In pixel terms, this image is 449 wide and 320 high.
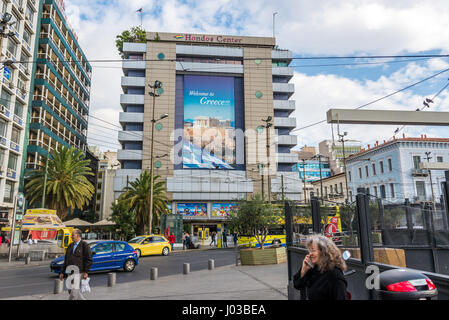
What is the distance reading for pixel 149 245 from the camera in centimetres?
2458

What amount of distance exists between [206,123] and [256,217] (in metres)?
38.1

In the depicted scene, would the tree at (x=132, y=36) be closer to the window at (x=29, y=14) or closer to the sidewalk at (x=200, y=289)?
the window at (x=29, y=14)

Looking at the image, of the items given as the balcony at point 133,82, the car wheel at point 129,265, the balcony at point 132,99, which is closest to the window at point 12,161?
the balcony at point 132,99

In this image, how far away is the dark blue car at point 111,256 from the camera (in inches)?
594

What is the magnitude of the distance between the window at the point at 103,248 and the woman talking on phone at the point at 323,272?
13326 millimetres

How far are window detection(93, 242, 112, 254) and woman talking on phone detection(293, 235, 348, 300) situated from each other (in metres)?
13.3

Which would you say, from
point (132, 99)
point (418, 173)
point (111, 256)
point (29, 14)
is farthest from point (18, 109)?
point (418, 173)

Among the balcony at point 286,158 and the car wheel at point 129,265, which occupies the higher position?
the balcony at point 286,158

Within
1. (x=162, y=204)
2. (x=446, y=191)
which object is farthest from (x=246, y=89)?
(x=446, y=191)

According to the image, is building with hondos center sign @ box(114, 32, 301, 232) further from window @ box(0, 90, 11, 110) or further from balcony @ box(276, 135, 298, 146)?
window @ box(0, 90, 11, 110)

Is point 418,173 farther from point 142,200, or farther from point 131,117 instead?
point 131,117

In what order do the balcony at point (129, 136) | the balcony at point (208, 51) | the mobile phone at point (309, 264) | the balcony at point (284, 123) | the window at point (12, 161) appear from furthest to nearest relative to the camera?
the balcony at point (208, 51)
the balcony at point (284, 123)
the balcony at point (129, 136)
the window at point (12, 161)
the mobile phone at point (309, 264)
